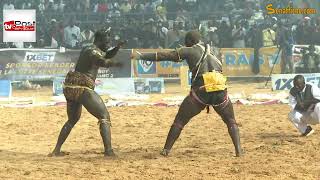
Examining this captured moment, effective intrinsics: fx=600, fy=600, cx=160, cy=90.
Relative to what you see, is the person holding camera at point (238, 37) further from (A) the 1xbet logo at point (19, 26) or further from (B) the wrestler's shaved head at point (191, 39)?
(B) the wrestler's shaved head at point (191, 39)

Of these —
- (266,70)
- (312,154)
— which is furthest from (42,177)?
(266,70)

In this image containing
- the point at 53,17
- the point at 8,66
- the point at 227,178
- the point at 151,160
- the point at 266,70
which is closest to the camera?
the point at 227,178

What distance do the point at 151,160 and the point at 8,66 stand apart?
36.7ft


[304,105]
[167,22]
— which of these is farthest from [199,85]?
[167,22]

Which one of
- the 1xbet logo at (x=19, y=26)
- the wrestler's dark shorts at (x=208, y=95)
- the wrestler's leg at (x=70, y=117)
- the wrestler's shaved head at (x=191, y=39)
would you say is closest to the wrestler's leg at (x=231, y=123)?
the wrestler's dark shorts at (x=208, y=95)

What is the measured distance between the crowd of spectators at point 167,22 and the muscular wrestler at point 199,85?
1260 cm

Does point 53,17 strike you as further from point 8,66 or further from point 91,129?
point 91,129

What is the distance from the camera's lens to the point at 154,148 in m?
9.51

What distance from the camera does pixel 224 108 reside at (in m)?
8.54

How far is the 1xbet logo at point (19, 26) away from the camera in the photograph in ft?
67.9

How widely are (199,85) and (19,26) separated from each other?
45.1 ft

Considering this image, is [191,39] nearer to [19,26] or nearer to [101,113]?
[101,113]

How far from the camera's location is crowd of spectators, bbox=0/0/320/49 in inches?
855

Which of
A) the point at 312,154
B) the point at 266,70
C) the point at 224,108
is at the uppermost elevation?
the point at 224,108
